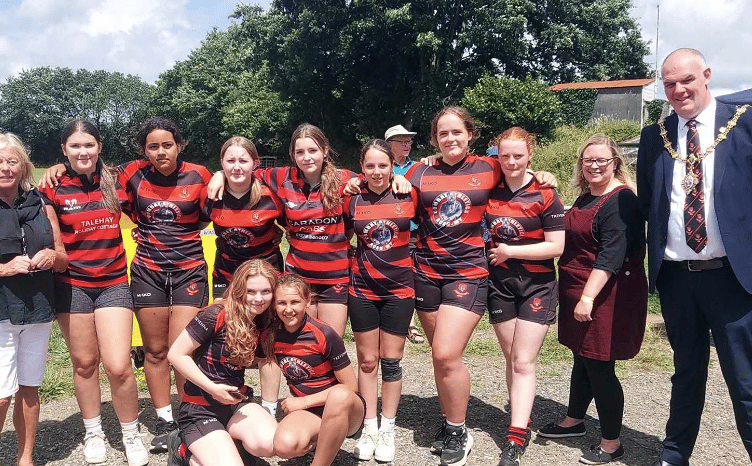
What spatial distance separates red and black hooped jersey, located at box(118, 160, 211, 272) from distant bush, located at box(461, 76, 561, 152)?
18190 mm

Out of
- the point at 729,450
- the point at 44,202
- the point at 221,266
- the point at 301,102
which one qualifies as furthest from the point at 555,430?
the point at 301,102

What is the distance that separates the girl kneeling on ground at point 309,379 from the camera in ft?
10.8

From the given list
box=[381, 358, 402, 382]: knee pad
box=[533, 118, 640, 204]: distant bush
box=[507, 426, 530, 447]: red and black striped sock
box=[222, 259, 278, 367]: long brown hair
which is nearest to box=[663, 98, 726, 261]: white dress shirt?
box=[507, 426, 530, 447]: red and black striped sock

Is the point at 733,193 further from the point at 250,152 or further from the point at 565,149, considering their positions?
the point at 565,149

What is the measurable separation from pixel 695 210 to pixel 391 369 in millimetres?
2035

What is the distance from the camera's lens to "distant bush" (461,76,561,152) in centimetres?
2131

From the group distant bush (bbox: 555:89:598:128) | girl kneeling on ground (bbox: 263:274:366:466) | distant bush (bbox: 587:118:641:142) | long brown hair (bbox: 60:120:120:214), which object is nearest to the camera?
girl kneeling on ground (bbox: 263:274:366:466)

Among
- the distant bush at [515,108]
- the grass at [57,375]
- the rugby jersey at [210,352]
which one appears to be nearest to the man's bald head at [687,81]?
the rugby jersey at [210,352]

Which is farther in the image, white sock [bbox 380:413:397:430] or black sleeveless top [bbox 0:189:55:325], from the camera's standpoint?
white sock [bbox 380:413:397:430]

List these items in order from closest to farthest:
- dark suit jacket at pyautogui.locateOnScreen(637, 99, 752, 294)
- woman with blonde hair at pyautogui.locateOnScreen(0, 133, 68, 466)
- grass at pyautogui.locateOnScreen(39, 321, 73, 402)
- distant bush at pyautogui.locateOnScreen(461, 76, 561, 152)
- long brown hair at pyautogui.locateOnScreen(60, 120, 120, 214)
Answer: dark suit jacket at pyautogui.locateOnScreen(637, 99, 752, 294) < woman with blonde hair at pyautogui.locateOnScreen(0, 133, 68, 466) < long brown hair at pyautogui.locateOnScreen(60, 120, 120, 214) < grass at pyautogui.locateOnScreen(39, 321, 73, 402) < distant bush at pyautogui.locateOnScreen(461, 76, 561, 152)

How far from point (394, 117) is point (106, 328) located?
2568 centimetres

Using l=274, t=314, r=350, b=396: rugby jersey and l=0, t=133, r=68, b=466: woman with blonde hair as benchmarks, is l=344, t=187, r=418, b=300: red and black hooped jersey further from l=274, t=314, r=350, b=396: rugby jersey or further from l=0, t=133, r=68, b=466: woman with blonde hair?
l=0, t=133, r=68, b=466: woman with blonde hair

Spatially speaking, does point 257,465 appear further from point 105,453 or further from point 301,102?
point 301,102

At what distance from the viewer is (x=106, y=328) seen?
375 cm
